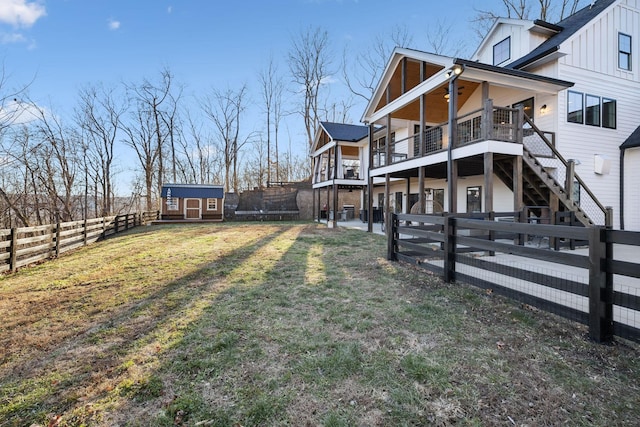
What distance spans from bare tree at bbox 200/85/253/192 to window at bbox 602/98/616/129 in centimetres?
2593

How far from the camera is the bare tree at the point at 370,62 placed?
2623 cm

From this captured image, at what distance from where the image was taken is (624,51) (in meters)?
11.1

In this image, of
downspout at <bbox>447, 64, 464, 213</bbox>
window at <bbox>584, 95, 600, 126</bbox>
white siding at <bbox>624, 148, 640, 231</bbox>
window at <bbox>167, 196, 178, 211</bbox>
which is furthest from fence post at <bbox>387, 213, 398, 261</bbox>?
window at <bbox>167, 196, 178, 211</bbox>

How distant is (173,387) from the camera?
2.30 meters

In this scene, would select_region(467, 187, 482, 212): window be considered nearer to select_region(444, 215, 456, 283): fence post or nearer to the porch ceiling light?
the porch ceiling light

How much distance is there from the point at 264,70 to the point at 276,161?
→ 30.6 feet

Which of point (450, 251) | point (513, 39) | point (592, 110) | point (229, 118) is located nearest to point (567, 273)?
point (450, 251)

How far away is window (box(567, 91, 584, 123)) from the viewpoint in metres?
10.0

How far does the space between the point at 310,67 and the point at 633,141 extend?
25.1 metres

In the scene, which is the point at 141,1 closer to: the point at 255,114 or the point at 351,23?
the point at 351,23

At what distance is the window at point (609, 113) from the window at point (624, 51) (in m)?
1.49

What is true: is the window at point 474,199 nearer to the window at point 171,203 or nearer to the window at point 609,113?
the window at point 609,113

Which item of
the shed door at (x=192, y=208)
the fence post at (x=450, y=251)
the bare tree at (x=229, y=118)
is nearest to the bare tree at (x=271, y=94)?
the bare tree at (x=229, y=118)

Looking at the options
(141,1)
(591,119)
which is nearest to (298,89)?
(141,1)
